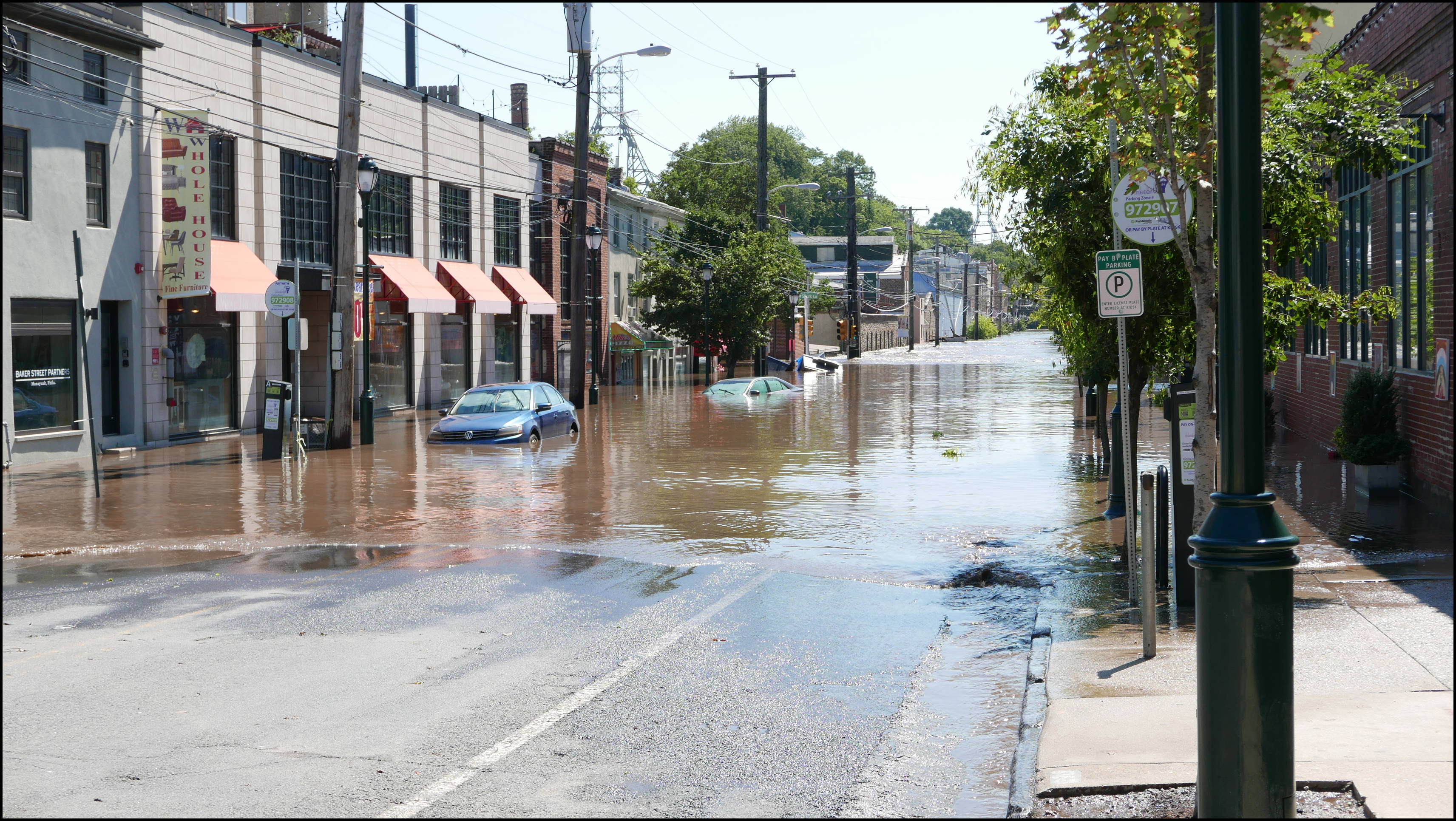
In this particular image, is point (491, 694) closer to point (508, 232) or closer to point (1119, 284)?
point (1119, 284)

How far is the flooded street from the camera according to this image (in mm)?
6168

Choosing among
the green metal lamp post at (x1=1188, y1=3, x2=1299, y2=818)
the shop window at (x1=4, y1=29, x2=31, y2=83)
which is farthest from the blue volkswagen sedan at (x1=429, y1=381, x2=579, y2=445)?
the green metal lamp post at (x1=1188, y1=3, x2=1299, y2=818)

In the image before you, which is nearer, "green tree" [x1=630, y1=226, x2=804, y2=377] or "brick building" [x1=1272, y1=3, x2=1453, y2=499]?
"brick building" [x1=1272, y1=3, x2=1453, y2=499]

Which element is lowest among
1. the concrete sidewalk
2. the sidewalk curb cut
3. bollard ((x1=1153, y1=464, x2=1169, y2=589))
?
the sidewalk curb cut

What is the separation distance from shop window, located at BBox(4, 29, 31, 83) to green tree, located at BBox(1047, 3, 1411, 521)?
60.7 feet

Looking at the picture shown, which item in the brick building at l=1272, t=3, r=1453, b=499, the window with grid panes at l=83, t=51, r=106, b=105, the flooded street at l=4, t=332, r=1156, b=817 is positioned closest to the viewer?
the flooded street at l=4, t=332, r=1156, b=817

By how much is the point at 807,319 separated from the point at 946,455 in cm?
5924

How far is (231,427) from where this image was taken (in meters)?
28.7

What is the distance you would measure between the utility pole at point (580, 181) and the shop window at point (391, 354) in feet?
15.4

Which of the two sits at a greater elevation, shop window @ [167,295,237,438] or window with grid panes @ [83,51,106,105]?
window with grid panes @ [83,51,106,105]

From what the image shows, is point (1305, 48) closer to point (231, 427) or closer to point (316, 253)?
point (231, 427)

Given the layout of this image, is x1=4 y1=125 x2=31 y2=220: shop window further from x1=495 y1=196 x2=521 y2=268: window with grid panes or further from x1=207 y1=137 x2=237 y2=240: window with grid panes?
x1=495 y1=196 x2=521 y2=268: window with grid panes

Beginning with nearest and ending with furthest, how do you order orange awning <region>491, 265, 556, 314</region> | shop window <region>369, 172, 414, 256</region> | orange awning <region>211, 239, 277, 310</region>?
orange awning <region>211, 239, 277, 310</region> < shop window <region>369, 172, 414, 256</region> < orange awning <region>491, 265, 556, 314</region>

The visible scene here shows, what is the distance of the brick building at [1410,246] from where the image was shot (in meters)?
14.7
